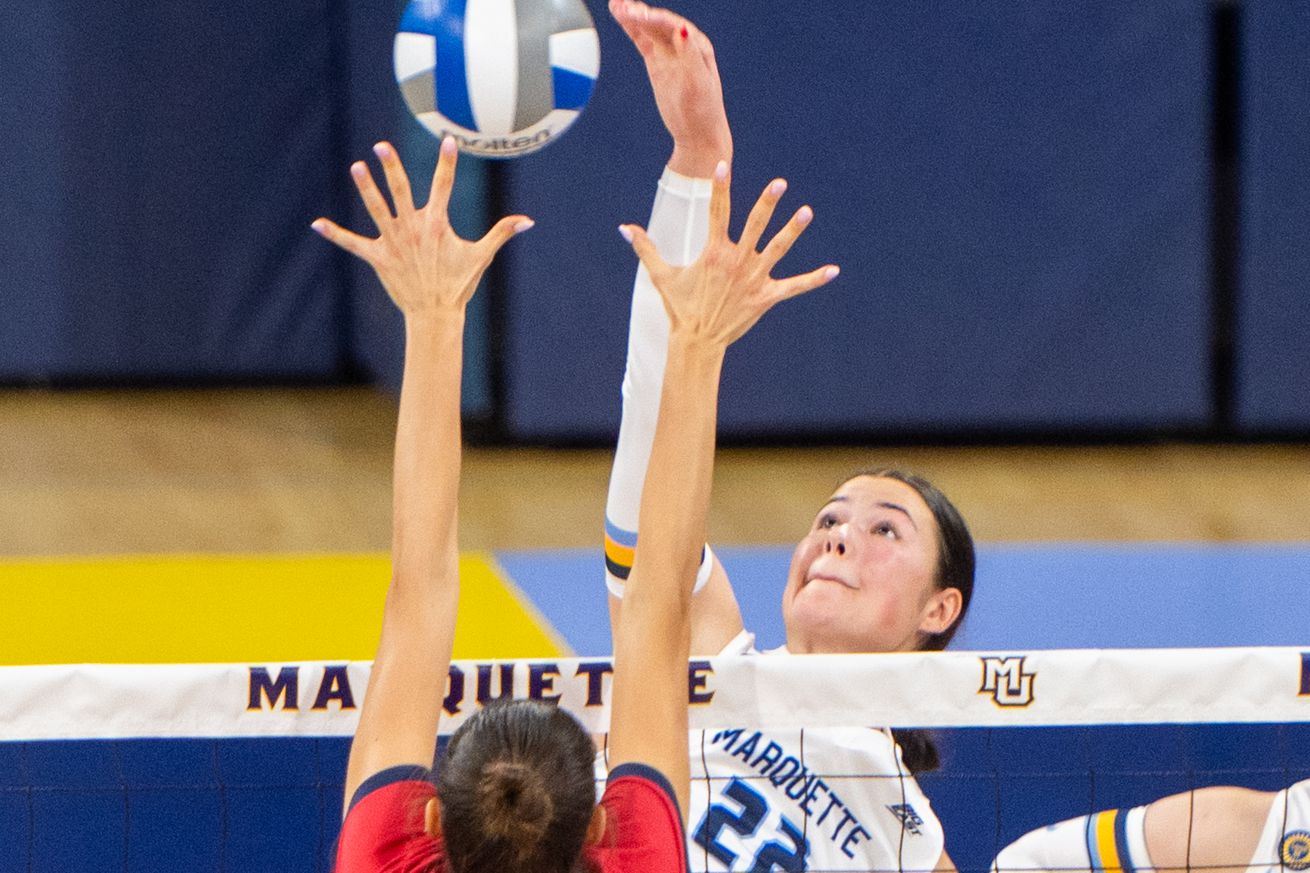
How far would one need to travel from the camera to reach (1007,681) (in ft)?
9.60

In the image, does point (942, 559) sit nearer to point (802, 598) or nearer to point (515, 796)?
point (802, 598)

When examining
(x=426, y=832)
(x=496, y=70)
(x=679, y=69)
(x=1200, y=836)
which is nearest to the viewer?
(x=426, y=832)

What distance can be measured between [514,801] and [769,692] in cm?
85

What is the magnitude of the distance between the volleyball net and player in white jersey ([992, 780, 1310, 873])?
0.04 feet

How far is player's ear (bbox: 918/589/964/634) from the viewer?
3508 mm

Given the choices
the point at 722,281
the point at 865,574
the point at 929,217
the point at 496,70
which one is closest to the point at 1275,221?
the point at 929,217

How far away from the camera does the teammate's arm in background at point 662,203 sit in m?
3.11

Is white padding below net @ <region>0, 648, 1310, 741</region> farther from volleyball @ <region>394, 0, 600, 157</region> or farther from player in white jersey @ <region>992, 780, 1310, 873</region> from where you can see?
volleyball @ <region>394, 0, 600, 157</region>

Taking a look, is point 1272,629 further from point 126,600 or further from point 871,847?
point 126,600

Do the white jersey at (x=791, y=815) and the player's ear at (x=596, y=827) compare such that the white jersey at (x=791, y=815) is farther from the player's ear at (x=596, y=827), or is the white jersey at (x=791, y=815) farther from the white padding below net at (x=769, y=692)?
the player's ear at (x=596, y=827)

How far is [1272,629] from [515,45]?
11.4 feet

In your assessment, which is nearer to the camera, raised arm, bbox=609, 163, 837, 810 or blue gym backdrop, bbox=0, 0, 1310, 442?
raised arm, bbox=609, 163, 837, 810

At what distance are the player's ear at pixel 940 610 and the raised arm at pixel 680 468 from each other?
41.7 inches

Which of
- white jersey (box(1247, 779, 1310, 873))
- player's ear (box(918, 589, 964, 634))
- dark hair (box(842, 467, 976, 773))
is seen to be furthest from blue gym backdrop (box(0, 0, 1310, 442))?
white jersey (box(1247, 779, 1310, 873))
